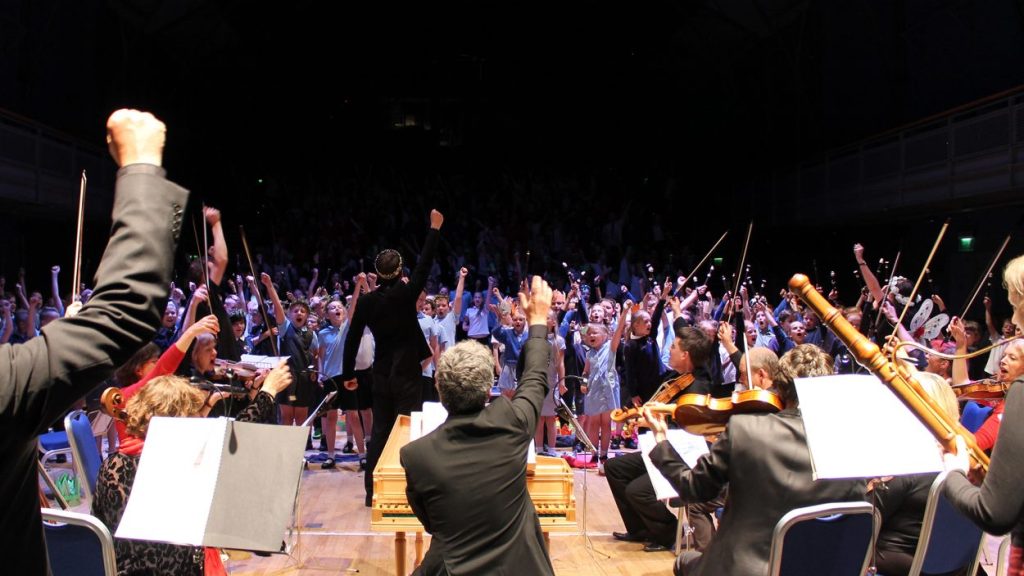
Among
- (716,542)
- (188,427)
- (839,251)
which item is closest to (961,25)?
(839,251)

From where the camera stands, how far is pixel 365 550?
5297mm

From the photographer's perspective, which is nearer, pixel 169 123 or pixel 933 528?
pixel 933 528

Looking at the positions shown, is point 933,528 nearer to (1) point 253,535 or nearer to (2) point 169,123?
(1) point 253,535

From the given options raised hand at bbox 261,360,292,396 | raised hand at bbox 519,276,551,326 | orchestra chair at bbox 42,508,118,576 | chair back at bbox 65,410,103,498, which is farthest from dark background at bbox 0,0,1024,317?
orchestra chair at bbox 42,508,118,576

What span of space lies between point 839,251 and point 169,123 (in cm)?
1345

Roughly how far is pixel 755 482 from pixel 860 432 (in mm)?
384

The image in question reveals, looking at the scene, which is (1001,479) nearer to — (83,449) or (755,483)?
(755,483)

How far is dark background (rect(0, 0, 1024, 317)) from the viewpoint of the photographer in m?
13.8

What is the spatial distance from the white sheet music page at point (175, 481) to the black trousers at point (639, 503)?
3175mm

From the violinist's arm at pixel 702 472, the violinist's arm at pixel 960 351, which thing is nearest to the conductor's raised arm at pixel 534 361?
the violinist's arm at pixel 702 472

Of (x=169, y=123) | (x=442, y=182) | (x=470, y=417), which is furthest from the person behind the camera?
(x=442, y=182)

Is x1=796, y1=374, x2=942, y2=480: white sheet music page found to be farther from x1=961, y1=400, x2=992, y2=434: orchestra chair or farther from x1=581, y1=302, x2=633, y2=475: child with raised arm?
x1=581, y1=302, x2=633, y2=475: child with raised arm

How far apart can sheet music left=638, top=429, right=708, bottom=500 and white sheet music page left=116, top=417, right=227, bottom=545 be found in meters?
1.74

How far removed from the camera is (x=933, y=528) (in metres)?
2.92
